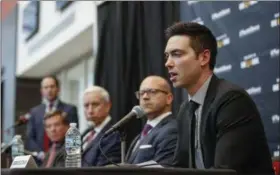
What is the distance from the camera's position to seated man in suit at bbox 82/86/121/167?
3.38 metres

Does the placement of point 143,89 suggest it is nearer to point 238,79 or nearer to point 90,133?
point 90,133

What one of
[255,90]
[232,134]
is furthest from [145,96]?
[232,134]

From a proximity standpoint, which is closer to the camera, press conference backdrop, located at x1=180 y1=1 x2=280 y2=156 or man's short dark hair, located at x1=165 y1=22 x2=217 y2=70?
man's short dark hair, located at x1=165 y1=22 x2=217 y2=70

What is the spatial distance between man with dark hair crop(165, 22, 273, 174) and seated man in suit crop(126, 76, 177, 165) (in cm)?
48

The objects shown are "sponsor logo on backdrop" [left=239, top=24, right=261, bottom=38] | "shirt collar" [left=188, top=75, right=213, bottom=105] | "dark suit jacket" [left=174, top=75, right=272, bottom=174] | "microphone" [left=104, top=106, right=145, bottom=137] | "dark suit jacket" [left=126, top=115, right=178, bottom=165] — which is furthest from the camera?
"sponsor logo on backdrop" [left=239, top=24, right=261, bottom=38]

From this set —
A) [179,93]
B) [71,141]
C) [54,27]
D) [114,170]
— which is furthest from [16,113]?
[114,170]

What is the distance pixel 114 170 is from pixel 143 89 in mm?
1910

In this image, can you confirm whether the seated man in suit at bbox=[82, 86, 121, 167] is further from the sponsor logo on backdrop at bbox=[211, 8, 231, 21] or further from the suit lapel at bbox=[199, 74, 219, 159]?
the suit lapel at bbox=[199, 74, 219, 159]

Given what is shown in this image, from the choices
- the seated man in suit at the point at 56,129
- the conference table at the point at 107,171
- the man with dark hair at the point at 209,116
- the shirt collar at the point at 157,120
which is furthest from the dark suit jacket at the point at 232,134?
the seated man in suit at the point at 56,129

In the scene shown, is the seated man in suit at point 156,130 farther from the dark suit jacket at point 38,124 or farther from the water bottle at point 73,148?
the dark suit jacket at point 38,124

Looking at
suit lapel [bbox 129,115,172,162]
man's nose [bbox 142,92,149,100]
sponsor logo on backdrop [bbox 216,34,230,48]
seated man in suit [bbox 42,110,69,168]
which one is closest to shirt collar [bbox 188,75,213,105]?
suit lapel [bbox 129,115,172,162]

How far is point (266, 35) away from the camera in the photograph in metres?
3.71

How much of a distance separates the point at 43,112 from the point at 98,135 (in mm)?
1631

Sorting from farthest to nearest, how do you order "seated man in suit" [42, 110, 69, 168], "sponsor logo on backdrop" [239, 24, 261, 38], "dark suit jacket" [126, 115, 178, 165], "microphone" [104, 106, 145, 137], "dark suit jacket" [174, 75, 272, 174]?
"seated man in suit" [42, 110, 69, 168] < "sponsor logo on backdrop" [239, 24, 261, 38] < "dark suit jacket" [126, 115, 178, 165] < "microphone" [104, 106, 145, 137] < "dark suit jacket" [174, 75, 272, 174]
